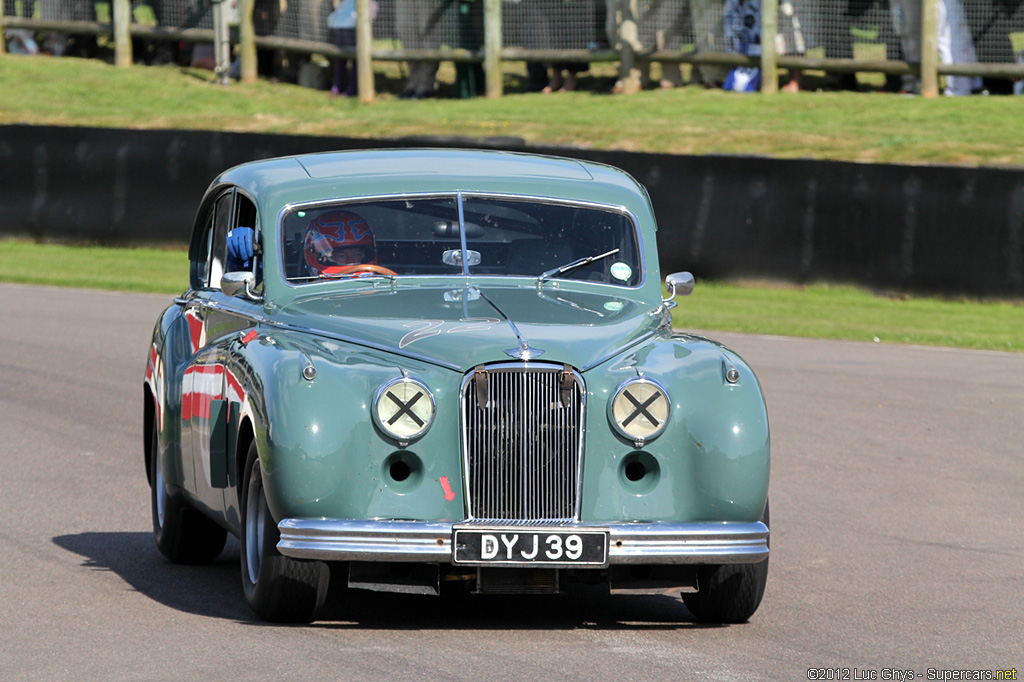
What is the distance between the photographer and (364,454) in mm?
5785

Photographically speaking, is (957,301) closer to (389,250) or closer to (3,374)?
(3,374)

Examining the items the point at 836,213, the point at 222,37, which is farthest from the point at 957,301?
the point at 222,37

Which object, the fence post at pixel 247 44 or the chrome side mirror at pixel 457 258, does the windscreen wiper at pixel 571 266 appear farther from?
the fence post at pixel 247 44

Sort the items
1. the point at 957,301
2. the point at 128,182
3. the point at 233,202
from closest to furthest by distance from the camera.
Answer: the point at 233,202, the point at 957,301, the point at 128,182

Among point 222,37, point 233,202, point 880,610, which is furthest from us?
point 222,37

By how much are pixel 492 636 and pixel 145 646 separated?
3.84 feet

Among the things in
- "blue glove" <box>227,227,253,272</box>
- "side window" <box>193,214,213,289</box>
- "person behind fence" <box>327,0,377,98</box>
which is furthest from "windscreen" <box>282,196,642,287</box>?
"person behind fence" <box>327,0,377,98</box>

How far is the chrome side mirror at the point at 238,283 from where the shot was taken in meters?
6.89

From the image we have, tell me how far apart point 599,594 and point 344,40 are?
22792mm

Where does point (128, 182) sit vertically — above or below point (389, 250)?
below

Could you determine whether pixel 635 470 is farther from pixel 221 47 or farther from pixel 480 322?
A: pixel 221 47

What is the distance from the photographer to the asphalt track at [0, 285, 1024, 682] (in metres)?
5.55

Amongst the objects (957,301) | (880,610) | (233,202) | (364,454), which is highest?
(233,202)

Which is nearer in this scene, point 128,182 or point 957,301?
point 957,301
